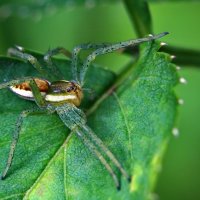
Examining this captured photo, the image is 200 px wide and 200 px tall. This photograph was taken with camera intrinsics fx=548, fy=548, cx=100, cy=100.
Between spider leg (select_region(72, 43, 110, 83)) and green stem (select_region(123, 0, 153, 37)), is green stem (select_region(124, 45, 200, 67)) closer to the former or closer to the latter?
green stem (select_region(123, 0, 153, 37))

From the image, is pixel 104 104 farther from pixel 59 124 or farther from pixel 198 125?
pixel 198 125

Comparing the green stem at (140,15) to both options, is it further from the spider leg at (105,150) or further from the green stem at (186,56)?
the spider leg at (105,150)

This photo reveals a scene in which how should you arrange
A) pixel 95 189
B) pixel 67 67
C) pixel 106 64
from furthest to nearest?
pixel 106 64 → pixel 67 67 → pixel 95 189

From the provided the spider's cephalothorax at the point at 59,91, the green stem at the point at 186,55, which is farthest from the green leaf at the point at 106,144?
the green stem at the point at 186,55

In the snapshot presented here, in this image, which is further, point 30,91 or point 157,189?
point 157,189

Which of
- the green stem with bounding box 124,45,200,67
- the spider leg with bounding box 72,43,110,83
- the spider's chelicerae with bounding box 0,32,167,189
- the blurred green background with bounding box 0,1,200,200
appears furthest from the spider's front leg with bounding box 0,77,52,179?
the blurred green background with bounding box 0,1,200,200

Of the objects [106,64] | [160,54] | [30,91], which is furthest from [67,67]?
[106,64]

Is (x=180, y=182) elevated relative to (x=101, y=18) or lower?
lower
